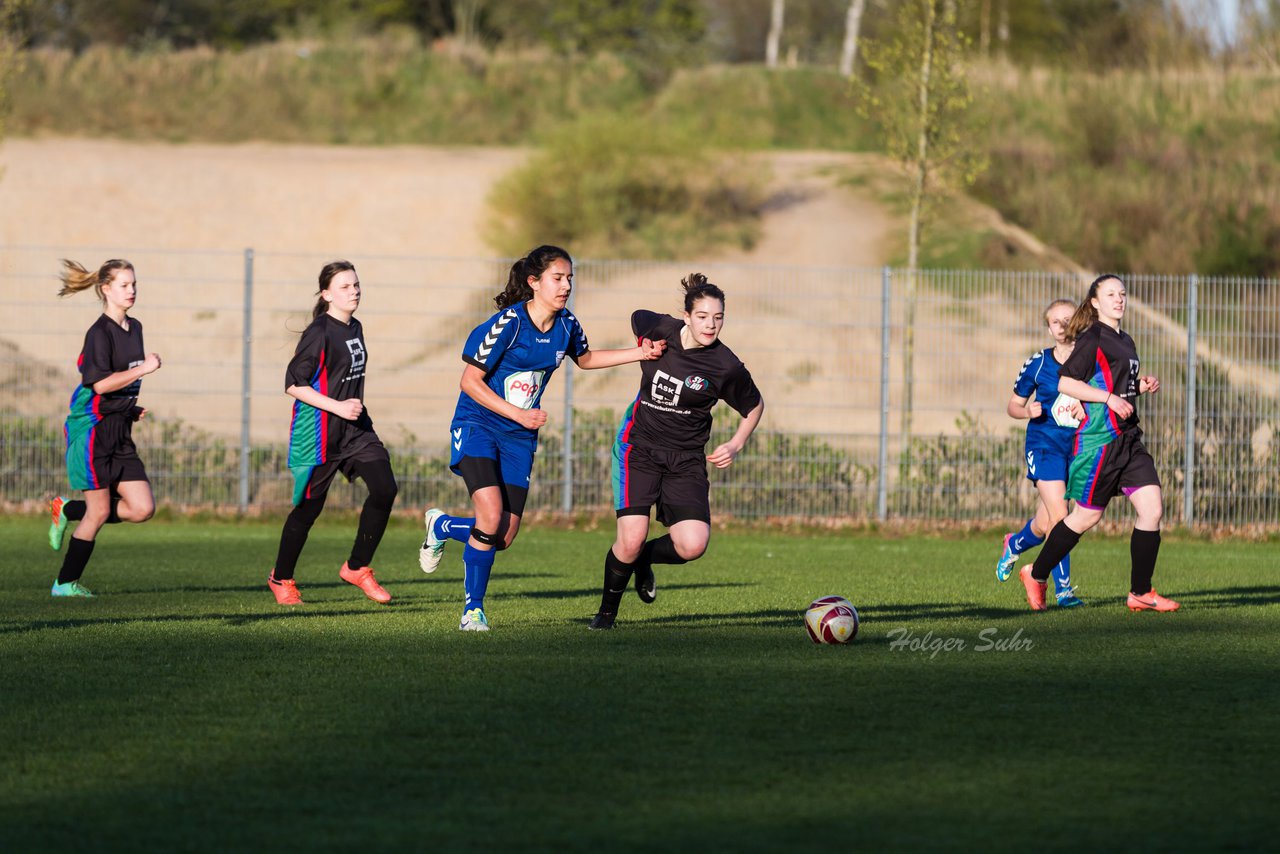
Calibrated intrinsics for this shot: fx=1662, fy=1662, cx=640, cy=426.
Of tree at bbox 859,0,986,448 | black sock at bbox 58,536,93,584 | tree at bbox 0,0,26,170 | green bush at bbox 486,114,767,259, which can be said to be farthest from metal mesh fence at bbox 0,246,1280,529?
green bush at bbox 486,114,767,259

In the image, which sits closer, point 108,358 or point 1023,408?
point 108,358

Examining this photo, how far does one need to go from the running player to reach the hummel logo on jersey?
3.01 m

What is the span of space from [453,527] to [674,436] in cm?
144

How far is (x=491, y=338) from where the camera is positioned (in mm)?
8086

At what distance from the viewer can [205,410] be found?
18406 millimetres

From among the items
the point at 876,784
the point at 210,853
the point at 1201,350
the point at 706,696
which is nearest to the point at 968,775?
the point at 876,784

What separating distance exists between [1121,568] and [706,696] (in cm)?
689

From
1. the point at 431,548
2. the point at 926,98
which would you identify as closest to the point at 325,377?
the point at 431,548

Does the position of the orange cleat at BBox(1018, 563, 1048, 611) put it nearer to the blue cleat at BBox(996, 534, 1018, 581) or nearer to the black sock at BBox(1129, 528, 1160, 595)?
the black sock at BBox(1129, 528, 1160, 595)

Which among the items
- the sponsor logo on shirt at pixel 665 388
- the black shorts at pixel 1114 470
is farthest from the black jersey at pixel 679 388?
the black shorts at pixel 1114 470

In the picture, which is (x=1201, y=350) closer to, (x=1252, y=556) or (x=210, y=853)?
(x=1252, y=556)

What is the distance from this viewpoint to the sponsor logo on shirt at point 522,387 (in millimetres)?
8203

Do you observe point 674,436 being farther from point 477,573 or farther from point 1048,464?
point 1048,464

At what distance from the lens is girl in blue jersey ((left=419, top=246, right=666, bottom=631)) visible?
26.6 ft
